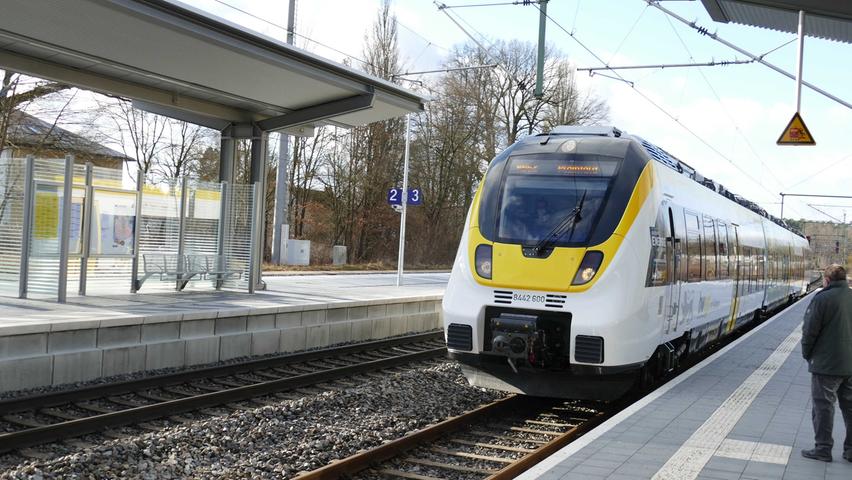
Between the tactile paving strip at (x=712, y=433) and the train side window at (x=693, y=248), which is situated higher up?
the train side window at (x=693, y=248)

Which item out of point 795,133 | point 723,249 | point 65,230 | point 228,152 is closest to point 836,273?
point 795,133

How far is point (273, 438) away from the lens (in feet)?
25.6

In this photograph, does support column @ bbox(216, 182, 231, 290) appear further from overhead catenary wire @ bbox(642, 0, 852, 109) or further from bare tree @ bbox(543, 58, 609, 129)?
bare tree @ bbox(543, 58, 609, 129)

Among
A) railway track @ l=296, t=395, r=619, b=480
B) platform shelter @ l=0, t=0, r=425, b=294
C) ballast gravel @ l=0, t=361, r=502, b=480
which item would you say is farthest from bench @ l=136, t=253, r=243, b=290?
railway track @ l=296, t=395, r=619, b=480

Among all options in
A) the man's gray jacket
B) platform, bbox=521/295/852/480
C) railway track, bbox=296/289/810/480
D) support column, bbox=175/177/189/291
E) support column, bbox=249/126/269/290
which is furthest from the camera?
support column, bbox=249/126/269/290

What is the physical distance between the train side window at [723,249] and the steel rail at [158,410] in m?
6.11

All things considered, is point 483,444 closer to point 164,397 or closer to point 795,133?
point 164,397

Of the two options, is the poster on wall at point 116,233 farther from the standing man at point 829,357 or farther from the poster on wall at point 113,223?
the standing man at point 829,357

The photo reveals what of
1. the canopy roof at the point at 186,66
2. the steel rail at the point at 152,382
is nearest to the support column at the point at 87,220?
the canopy roof at the point at 186,66

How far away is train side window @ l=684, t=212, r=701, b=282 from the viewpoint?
1130cm

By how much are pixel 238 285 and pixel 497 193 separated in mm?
8383

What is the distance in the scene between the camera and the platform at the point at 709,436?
591cm

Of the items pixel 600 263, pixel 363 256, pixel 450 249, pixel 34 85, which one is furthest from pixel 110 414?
pixel 450 249

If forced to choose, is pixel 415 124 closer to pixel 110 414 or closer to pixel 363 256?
pixel 363 256
